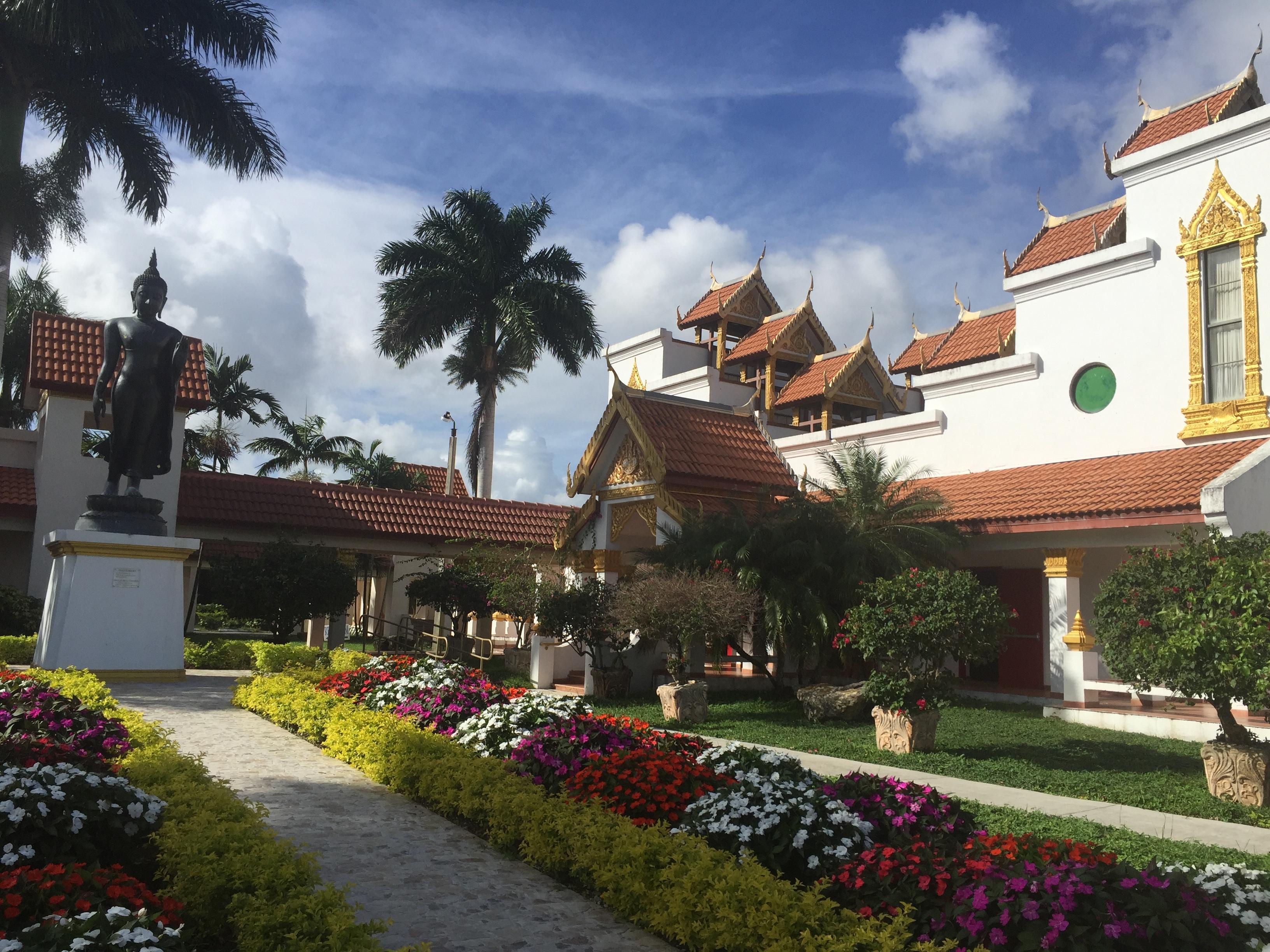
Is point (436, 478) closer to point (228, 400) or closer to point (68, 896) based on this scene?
point (228, 400)

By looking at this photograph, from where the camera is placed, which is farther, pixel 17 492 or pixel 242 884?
pixel 17 492

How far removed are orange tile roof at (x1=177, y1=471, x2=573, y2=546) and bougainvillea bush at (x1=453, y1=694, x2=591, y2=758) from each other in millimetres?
14800

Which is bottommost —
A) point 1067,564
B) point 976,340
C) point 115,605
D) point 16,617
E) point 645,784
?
point 645,784

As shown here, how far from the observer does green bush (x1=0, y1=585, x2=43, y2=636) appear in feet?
61.8

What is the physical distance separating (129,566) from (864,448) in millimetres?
12979

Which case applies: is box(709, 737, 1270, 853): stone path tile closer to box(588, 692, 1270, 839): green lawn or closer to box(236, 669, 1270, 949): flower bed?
box(588, 692, 1270, 839): green lawn

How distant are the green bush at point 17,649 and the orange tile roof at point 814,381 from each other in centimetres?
2066

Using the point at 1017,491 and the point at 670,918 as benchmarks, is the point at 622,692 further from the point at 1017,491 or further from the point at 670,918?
the point at 670,918

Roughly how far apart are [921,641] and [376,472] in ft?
110

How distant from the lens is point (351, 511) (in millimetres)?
23734

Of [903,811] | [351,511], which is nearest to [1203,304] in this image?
[903,811]

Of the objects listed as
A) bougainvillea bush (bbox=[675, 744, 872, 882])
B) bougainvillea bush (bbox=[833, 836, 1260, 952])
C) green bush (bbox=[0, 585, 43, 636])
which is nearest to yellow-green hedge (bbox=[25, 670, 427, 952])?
bougainvillea bush (bbox=[675, 744, 872, 882])

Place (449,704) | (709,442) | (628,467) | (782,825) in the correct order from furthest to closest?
(709,442)
(628,467)
(449,704)
(782,825)

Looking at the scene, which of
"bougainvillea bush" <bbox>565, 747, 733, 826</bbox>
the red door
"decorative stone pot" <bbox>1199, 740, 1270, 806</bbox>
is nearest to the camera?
"bougainvillea bush" <bbox>565, 747, 733, 826</bbox>
